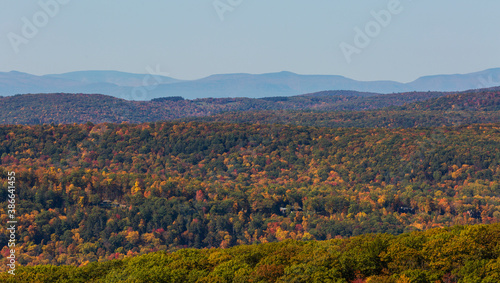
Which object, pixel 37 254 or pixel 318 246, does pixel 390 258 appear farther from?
pixel 37 254

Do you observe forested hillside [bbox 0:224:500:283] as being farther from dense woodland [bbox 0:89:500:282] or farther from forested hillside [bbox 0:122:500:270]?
forested hillside [bbox 0:122:500:270]

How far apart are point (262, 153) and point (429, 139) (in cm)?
4961

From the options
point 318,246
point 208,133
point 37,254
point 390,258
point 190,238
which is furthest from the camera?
point 208,133

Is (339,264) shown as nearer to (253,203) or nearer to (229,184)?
(253,203)

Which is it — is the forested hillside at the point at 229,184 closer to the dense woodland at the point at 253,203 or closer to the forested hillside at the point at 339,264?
the dense woodland at the point at 253,203

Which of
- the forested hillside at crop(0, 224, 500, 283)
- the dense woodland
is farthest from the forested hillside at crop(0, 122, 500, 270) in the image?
the forested hillside at crop(0, 224, 500, 283)

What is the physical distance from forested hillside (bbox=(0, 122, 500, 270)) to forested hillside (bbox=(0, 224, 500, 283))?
4961cm

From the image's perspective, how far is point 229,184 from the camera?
148 metres

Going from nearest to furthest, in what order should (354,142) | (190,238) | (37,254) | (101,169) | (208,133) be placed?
(37,254) < (190,238) < (101,169) < (354,142) < (208,133)

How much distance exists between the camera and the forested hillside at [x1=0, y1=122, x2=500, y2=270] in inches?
4181

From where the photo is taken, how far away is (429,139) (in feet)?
563

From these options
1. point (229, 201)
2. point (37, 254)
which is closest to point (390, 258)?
point (37, 254)

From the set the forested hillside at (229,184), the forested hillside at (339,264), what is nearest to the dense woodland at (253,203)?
the forested hillside at (339,264)

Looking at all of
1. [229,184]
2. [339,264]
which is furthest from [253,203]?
[339,264]
